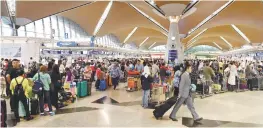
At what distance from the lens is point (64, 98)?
8.98m

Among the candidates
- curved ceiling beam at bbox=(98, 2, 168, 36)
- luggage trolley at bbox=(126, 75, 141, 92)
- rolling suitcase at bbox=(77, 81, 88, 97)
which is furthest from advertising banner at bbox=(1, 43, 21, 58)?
curved ceiling beam at bbox=(98, 2, 168, 36)

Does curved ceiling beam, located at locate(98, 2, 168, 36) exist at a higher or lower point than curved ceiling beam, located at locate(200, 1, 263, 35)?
higher

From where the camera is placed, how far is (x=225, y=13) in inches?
1222

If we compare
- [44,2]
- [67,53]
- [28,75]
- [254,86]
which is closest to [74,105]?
[28,75]

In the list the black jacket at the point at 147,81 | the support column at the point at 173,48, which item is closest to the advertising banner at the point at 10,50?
the black jacket at the point at 147,81

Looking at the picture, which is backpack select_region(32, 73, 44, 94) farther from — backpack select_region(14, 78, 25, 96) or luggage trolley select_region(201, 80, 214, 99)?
luggage trolley select_region(201, 80, 214, 99)

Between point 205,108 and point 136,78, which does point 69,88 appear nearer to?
point 136,78

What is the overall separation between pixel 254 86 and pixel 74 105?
10105 millimetres

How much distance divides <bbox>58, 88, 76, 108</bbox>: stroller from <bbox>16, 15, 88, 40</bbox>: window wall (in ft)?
57.6

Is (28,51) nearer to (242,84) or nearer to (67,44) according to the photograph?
(67,44)

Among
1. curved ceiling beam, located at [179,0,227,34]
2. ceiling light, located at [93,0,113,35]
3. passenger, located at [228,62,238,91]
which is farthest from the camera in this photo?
ceiling light, located at [93,0,113,35]

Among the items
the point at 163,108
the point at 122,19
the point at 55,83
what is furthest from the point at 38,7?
the point at 163,108

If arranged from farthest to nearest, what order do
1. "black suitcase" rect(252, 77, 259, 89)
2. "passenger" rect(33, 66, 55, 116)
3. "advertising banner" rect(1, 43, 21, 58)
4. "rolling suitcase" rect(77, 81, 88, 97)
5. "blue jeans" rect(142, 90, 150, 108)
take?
"black suitcase" rect(252, 77, 259, 89), "advertising banner" rect(1, 43, 21, 58), "rolling suitcase" rect(77, 81, 88, 97), "blue jeans" rect(142, 90, 150, 108), "passenger" rect(33, 66, 55, 116)

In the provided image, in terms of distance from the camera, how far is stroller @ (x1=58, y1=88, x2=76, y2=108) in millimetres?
8701
